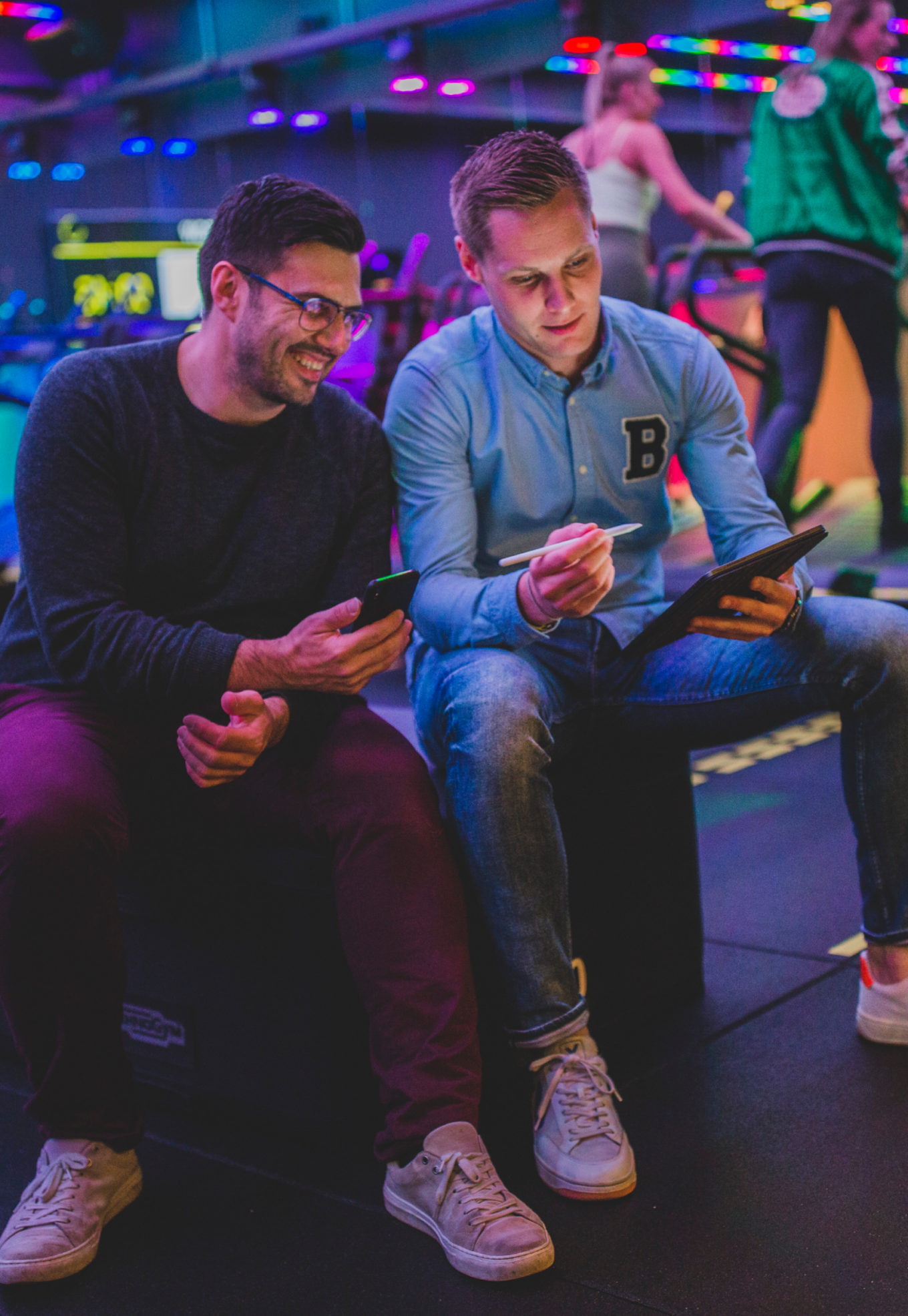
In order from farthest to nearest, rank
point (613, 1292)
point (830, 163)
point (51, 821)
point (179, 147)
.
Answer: point (179, 147) → point (830, 163) → point (51, 821) → point (613, 1292)

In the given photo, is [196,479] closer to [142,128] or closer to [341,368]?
[341,368]

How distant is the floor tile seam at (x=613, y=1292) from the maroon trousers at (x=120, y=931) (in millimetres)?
172

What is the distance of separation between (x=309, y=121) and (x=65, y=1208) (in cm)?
878

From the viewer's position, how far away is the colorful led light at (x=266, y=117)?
29.0ft

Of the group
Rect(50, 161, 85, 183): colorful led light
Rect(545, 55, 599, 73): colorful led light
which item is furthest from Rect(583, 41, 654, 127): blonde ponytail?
Rect(50, 161, 85, 183): colorful led light

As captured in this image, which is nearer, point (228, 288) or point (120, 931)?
point (120, 931)

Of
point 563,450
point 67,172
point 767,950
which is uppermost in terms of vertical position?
point 67,172

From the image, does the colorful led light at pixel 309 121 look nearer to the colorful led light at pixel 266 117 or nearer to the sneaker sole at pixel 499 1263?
the colorful led light at pixel 266 117

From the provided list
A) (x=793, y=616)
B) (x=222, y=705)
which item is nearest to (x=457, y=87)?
(x=793, y=616)

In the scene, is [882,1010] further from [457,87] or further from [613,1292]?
[457,87]

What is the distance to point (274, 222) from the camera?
60.2 inches

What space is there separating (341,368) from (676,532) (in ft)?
7.09

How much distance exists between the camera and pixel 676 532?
201 inches

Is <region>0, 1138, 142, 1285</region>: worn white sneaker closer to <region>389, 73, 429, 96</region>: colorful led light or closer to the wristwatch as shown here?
the wristwatch
